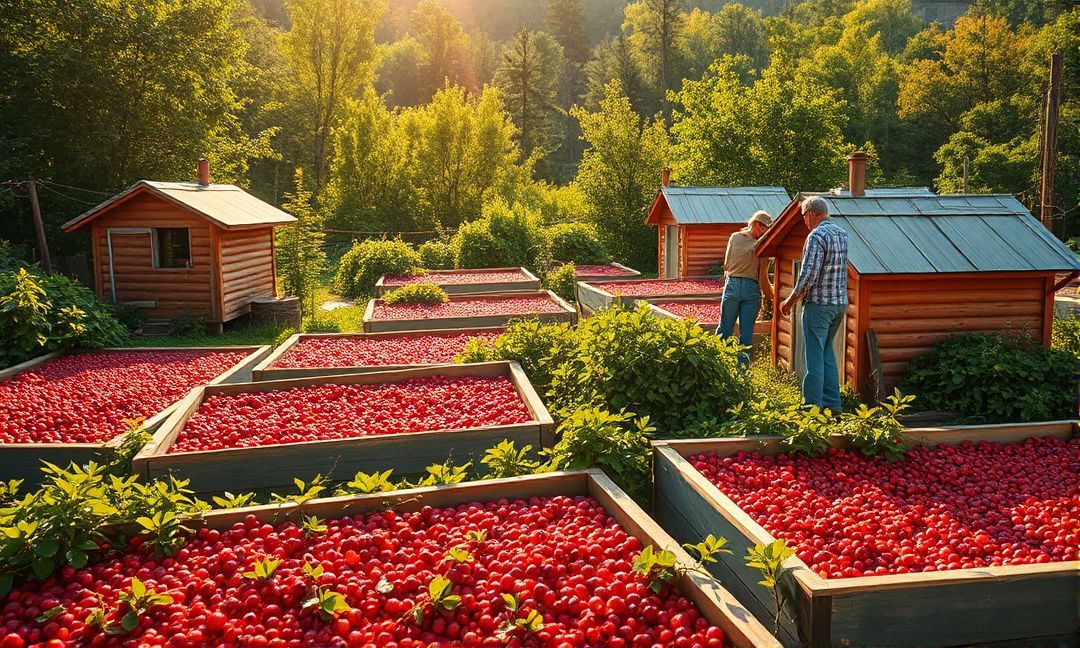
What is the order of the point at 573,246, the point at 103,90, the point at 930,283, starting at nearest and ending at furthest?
the point at 930,283
the point at 103,90
the point at 573,246

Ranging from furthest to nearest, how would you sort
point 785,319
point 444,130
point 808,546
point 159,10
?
1. point 444,130
2. point 159,10
3. point 785,319
4. point 808,546

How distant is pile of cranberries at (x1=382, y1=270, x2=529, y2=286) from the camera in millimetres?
17891

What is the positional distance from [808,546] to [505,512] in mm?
1581

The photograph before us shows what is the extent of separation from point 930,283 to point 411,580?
6.66 meters

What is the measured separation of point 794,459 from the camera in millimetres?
5266

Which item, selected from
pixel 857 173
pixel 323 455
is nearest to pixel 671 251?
pixel 857 173

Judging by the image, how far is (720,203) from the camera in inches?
762

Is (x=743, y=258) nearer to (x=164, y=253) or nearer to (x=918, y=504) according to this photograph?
(x=918, y=504)

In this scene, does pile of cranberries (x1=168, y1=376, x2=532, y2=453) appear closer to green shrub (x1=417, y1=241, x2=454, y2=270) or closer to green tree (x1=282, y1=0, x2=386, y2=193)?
green shrub (x1=417, y1=241, x2=454, y2=270)

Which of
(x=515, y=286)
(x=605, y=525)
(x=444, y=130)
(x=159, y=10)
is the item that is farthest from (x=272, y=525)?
(x=444, y=130)

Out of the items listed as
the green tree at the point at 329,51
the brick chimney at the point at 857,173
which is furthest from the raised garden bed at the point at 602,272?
the green tree at the point at 329,51

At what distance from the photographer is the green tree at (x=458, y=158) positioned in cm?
3347

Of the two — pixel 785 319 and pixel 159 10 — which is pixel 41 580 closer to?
pixel 785 319

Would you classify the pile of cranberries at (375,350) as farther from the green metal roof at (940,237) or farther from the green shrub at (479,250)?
the green shrub at (479,250)
